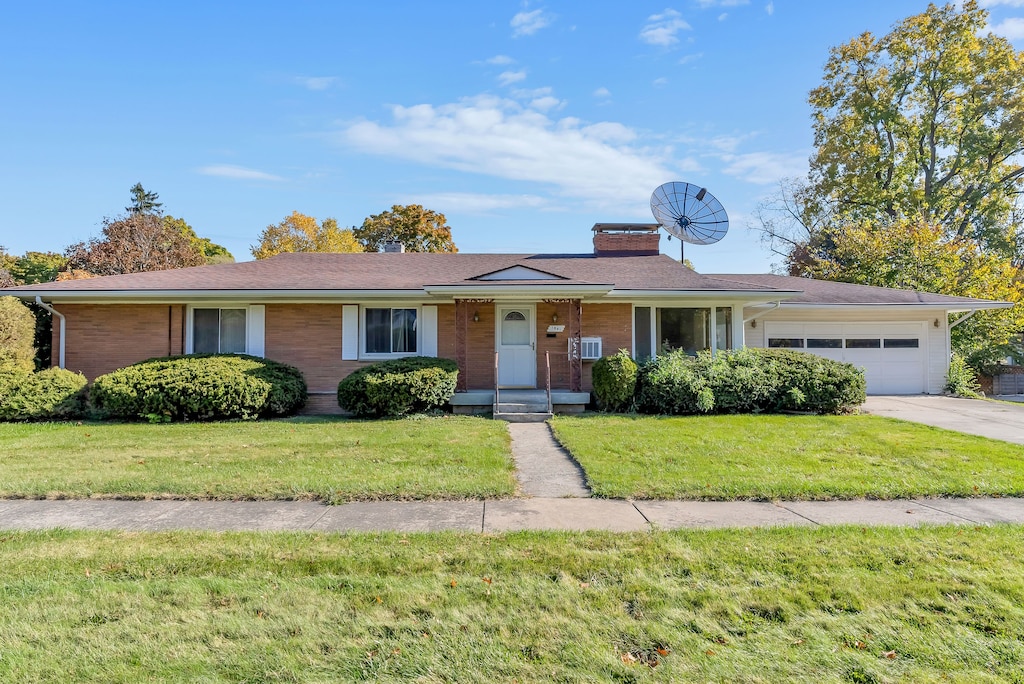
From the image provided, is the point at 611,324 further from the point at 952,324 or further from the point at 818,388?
the point at 952,324

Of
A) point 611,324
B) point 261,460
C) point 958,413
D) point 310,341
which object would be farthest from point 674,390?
point 310,341

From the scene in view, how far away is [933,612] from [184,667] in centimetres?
384

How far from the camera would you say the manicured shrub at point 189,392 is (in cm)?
1003

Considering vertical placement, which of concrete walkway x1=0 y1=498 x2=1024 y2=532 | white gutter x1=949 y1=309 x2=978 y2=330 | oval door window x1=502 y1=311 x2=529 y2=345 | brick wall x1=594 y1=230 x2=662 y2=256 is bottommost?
concrete walkway x1=0 y1=498 x2=1024 y2=532

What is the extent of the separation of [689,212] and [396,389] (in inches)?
467

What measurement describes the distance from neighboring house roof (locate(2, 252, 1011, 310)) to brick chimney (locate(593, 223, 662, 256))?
61cm

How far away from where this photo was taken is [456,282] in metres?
12.2

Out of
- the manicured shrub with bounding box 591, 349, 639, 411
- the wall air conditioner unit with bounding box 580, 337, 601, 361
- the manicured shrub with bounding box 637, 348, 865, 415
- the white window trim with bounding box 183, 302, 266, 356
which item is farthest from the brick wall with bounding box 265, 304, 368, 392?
the manicured shrub with bounding box 637, 348, 865, 415

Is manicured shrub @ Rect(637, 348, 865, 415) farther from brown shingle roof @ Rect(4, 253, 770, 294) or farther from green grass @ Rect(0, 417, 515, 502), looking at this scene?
green grass @ Rect(0, 417, 515, 502)

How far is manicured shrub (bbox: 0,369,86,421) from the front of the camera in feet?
33.2

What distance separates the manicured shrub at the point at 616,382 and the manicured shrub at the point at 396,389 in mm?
3161

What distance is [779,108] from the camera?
1555 centimetres

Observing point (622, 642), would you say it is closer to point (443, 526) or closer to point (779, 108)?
point (443, 526)

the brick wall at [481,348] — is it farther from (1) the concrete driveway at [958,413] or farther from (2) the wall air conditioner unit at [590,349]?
(1) the concrete driveway at [958,413]
